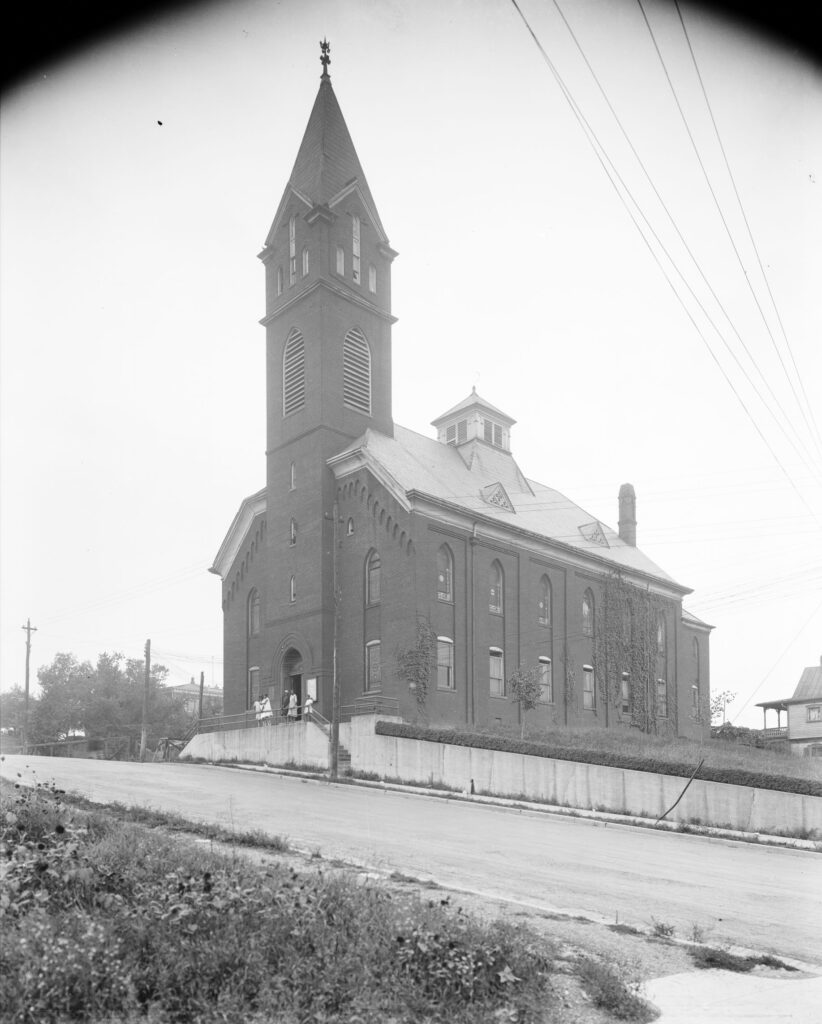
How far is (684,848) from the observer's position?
19.4 metres

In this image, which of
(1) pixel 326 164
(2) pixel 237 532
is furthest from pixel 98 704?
(1) pixel 326 164

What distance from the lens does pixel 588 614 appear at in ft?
159

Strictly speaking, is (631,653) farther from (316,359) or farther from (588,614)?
(316,359)

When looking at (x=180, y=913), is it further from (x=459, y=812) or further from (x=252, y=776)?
(x=252, y=776)

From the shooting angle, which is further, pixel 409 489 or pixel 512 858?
pixel 409 489

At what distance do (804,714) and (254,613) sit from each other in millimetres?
41200

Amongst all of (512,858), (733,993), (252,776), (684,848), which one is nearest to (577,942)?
(733,993)

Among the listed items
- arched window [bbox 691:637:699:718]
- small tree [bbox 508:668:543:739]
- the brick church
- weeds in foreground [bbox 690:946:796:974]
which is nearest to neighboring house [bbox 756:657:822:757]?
arched window [bbox 691:637:699:718]

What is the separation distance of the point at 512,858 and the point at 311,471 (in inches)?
1072

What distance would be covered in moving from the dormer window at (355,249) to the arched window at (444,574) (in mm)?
11986

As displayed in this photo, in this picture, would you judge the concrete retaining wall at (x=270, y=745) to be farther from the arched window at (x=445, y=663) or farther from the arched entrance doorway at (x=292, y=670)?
→ the arched window at (x=445, y=663)

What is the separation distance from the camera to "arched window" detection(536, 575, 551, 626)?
44781mm

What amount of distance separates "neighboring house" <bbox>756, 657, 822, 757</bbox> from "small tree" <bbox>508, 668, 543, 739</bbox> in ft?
101

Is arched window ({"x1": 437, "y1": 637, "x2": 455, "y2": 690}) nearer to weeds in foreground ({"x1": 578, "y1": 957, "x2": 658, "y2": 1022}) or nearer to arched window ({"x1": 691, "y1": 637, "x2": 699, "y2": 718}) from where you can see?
arched window ({"x1": 691, "y1": 637, "x2": 699, "y2": 718})
